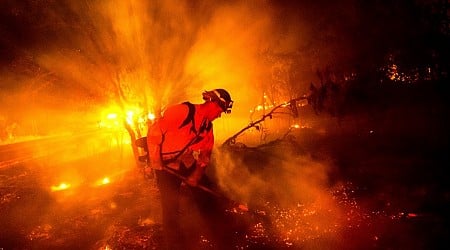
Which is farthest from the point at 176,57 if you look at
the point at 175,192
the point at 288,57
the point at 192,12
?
the point at 175,192

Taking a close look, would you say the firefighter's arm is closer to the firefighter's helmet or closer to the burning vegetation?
the firefighter's helmet

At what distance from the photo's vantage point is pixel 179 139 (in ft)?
12.8

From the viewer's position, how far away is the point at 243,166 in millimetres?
6848

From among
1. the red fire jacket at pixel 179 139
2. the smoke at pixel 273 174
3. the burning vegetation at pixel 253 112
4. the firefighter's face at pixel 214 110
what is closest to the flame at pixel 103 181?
the burning vegetation at pixel 253 112

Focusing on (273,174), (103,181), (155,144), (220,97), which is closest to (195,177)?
(155,144)

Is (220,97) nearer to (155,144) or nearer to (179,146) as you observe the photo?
(179,146)

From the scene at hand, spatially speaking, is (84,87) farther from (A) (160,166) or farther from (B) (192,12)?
(A) (160,166)

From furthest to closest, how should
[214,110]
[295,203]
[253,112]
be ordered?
[253,112]
[295,203]
[214,110]

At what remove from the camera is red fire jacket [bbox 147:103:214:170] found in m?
3.76

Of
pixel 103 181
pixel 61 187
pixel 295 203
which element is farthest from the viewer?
pixel 103 181

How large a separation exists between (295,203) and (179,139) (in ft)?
8.02

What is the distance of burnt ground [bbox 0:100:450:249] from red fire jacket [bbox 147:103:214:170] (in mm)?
1197

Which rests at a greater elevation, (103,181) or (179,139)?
(179,139)

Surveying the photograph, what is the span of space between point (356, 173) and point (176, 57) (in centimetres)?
684
